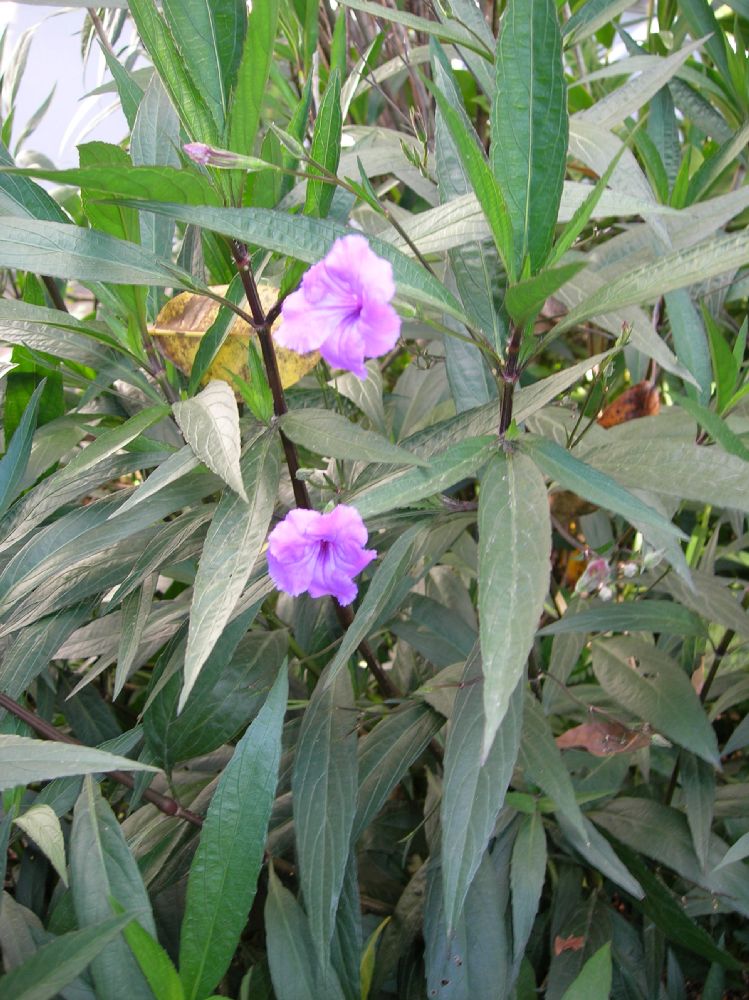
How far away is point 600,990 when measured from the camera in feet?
2.19

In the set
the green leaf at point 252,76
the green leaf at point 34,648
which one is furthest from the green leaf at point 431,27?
the green leaf at point 34,648

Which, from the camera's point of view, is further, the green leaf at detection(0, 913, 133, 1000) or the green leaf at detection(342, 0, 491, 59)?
the green leaf at detection(342, 0, 491, 59)

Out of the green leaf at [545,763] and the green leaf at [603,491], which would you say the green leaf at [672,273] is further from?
the green leaf at [545,763]

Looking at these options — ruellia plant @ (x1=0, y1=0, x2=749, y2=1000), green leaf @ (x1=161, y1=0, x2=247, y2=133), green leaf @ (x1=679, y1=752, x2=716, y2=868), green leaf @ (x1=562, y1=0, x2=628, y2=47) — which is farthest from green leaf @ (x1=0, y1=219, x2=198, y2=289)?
green leaf @ (x1=679, y1=752, x2=716, y2=868)

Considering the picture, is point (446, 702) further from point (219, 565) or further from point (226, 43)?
point (226, 43)

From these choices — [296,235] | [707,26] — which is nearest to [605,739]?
[296,235]

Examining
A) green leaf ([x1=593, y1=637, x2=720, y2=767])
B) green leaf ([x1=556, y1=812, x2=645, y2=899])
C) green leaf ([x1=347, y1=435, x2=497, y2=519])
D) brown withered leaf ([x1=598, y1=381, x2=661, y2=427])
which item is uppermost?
green leaf ([x1=347, y1=435, x2=497, y2=519])

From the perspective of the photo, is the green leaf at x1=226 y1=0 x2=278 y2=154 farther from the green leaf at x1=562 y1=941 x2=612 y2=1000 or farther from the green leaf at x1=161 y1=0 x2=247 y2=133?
the green leaf at x1=562 y1=941 x2=612 y2=1000

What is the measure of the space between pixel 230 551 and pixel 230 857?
0.77 ft

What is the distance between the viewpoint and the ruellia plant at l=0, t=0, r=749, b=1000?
59 cm

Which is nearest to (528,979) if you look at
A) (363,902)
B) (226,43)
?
(363,902)

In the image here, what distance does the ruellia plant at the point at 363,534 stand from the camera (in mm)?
592

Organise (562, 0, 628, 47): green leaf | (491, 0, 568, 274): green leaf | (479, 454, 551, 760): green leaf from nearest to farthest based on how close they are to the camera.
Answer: (479, 454, 551, 760): green leaf → (491, 0, 568, 274): green leaf → (562, 0, 628, 47): green leaf

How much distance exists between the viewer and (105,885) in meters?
0.66
